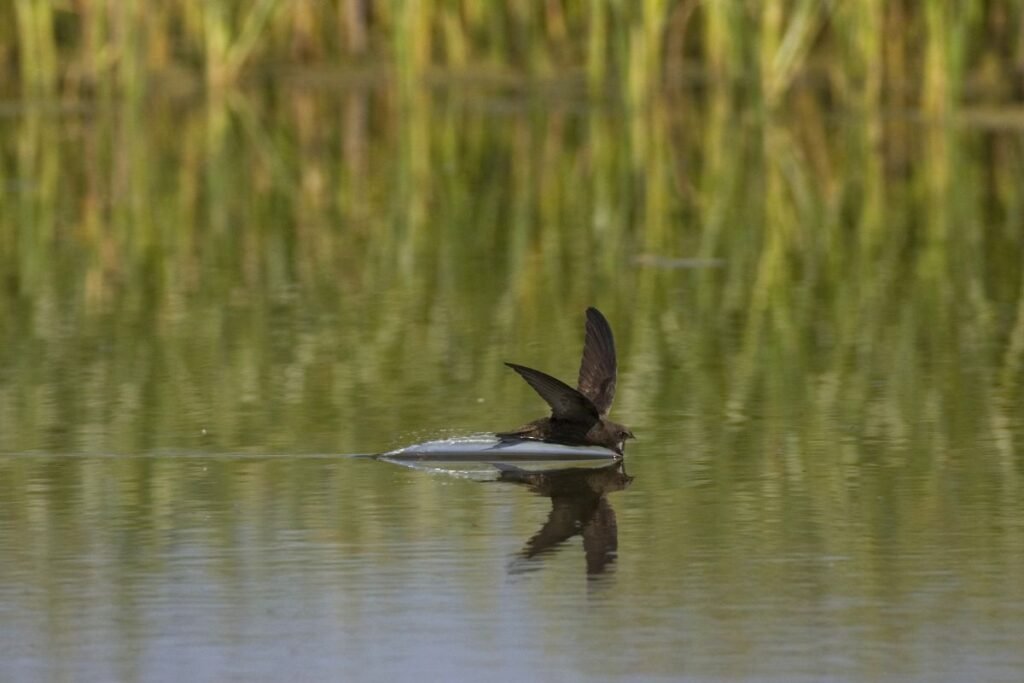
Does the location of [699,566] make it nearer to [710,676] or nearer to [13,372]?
[710,676]

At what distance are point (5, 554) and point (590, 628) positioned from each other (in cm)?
119

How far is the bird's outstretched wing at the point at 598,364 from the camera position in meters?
5.35

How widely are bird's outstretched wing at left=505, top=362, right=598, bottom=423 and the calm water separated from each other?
0.16 metres

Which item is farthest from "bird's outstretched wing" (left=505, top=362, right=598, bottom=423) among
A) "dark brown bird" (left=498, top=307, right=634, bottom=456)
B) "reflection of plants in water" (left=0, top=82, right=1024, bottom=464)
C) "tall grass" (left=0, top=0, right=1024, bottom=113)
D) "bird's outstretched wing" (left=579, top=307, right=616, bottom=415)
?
"tall grass" (left=0, top=0, right=1024, bottom=113)

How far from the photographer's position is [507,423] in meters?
5.60

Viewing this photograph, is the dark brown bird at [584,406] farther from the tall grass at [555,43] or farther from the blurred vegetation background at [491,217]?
the tall grass at [555,43]

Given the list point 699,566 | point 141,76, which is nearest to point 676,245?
point 699,566

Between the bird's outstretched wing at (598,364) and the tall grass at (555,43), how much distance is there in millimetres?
8847

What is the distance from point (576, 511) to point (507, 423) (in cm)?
98

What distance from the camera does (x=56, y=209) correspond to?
10672 mm

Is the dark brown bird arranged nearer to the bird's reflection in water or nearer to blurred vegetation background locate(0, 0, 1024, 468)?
the bird's reflection in water

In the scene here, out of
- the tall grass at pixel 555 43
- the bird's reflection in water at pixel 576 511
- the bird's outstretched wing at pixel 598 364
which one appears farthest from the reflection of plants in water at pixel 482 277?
the tall grass at pixel 555 43

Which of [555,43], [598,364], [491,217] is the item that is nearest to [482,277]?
[491,217]

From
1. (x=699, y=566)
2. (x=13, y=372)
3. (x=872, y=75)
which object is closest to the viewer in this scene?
(x=699, y=566)
